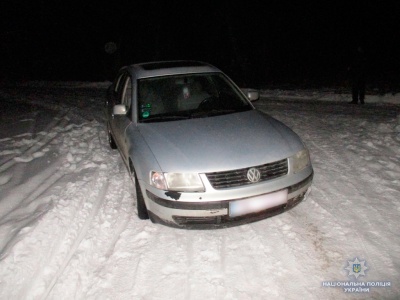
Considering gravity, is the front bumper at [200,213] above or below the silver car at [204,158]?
below

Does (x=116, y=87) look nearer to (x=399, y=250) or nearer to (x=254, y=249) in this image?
(x=254, y=249)

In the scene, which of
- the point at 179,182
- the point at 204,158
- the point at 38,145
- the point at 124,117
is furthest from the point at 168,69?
the point at 38,145

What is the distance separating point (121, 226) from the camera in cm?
365

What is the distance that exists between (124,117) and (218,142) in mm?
1624

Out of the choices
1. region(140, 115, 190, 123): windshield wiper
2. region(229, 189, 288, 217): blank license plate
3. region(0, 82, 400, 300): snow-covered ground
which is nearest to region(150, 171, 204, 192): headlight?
region(229, 189, 288, 217): blank license plate

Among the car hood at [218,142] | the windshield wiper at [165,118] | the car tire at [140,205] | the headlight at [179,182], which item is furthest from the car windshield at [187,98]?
the headlight at [179,182]

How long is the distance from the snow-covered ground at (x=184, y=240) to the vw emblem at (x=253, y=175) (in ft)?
2.18

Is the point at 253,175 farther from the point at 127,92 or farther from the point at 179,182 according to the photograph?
the point at 127,92

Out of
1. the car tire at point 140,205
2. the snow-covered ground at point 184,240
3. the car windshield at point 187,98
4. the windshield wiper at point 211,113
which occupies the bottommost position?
the snow-covered ground at point 184,240

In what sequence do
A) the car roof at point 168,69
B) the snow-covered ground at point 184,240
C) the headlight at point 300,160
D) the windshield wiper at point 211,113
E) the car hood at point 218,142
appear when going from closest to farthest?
1. the snow-covered ground at point 184,240
2. the car hood at point 218,142
3. the headlight at point 300,160
4. the windshield wiper at point 211,113
5. the car roof at point 168,69

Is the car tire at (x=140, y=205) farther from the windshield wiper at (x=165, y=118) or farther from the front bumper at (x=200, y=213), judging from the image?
the windshield wiper at (x=165, y=118)

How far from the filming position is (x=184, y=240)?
339cm

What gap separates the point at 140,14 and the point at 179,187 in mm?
19495

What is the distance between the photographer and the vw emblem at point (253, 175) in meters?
3.11
